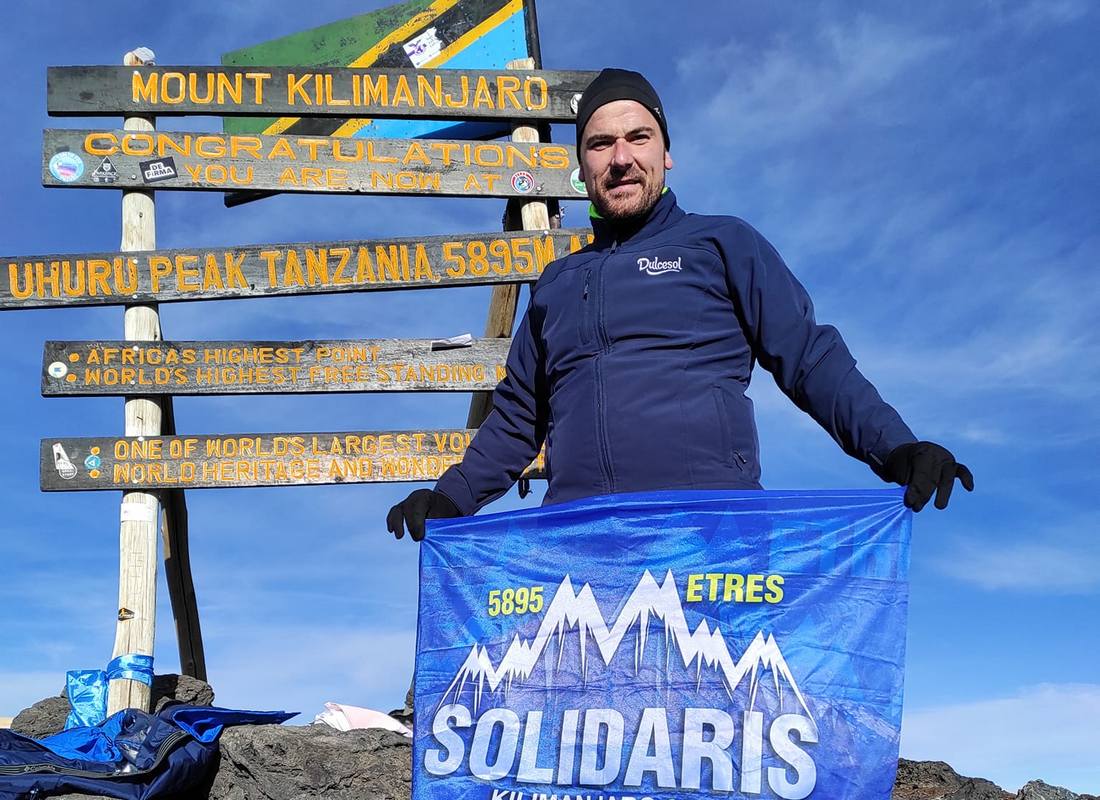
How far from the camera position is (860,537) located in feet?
10.0

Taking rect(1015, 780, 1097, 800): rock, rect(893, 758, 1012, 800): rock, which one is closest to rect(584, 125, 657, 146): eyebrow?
rect(1015, 780, 1097, 800): rock

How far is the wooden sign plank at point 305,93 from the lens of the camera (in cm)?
881

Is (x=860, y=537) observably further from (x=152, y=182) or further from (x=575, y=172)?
(x=152, y=182)

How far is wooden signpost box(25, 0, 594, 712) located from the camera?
832 cm

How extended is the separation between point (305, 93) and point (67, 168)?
2000 millimetres

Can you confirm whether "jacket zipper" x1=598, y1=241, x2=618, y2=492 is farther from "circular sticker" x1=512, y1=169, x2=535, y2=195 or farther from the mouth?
"circular sticker" x1=512, y1=169, x2=535, y2=195

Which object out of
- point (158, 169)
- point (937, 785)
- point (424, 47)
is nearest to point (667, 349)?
point (937, 785)

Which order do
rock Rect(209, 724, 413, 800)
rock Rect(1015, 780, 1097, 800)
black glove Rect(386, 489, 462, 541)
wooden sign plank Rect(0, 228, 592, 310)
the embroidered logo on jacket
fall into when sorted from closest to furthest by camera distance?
1. the embroidered logo on jacket
2. black glove Rect(386, 489, 462, 541)
3. rock Rect(1015, 780, 1097, 800)
4. rock Rect(209, 724, 413, 800)
5. wooden sign plank Rect(0, 228, 592, 310)

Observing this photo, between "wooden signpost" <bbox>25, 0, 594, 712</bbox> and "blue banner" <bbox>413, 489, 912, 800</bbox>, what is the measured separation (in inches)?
201

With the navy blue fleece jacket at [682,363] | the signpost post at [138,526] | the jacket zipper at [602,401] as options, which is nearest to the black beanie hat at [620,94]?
the navy blue fleece jacket at [682,363]

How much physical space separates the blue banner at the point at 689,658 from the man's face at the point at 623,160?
3.04ft

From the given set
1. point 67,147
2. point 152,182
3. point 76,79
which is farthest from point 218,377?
point 76,79

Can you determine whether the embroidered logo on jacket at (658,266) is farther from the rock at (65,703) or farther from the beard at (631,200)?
the rock at (65,703)

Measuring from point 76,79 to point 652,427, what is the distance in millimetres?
7644
